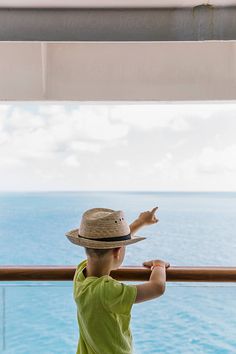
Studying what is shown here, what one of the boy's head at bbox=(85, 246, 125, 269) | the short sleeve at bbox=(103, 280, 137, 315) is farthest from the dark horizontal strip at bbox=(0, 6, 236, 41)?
the short sleeve at bbox=(103, 280, 137, 315)

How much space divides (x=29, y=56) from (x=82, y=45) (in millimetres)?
376

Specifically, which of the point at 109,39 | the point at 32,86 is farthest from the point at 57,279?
the point at 32,86

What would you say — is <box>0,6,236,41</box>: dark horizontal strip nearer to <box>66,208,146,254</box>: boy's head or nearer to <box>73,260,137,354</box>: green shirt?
<box>66,208,146,254</box>: boy's head

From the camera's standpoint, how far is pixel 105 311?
1.63 metres

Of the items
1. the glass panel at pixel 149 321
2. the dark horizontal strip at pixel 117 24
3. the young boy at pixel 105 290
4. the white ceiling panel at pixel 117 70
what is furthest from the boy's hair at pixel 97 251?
the white ceiling panel at pixel 117 70

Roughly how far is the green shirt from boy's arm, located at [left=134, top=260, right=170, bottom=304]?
37 mm

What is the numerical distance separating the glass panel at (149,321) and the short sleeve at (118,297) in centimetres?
70

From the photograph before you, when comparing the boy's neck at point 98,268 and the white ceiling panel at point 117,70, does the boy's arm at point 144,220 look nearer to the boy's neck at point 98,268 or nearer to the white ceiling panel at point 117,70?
the boy's neck at point 98,268

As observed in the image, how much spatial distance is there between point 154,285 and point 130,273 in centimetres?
21

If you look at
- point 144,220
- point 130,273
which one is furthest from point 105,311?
point 144,220

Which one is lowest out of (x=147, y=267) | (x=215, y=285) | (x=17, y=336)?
(x=17, y=336)

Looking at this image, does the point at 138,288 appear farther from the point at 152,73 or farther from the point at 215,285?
the point at 152,73

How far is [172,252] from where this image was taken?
39.1 m

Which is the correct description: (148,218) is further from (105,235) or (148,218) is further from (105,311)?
(105,311)
